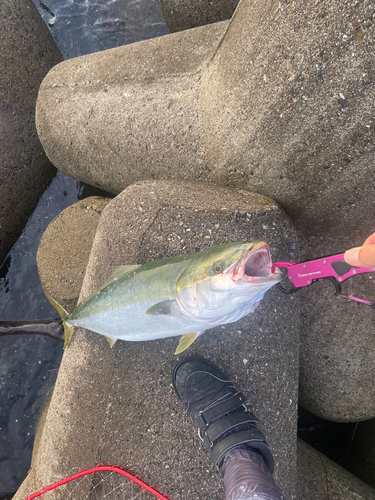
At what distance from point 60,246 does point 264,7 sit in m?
2.94

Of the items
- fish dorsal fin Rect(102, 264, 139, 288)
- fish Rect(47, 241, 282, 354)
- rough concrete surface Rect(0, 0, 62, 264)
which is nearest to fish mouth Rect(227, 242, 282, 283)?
fish Rect(47, 241, 282, 354)

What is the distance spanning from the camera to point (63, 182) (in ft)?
13.7

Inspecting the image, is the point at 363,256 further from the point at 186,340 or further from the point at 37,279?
the point at 37,279

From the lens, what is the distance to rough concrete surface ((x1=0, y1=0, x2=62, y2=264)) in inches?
139

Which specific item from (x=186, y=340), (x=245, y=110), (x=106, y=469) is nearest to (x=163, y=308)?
(x=186, y=340)

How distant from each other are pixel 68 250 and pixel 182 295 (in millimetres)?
2078

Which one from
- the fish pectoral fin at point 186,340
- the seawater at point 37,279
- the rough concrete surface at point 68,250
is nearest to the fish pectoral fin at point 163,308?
the fish pectoral fin at point 186,340

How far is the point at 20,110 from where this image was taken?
3.70 metres

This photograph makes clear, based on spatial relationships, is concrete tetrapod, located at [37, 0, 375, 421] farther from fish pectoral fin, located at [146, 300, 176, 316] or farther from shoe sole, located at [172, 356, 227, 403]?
fish pectoral fin, located at [146, 300, 176, 316]

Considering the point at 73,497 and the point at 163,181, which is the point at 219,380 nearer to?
the point at 73,497

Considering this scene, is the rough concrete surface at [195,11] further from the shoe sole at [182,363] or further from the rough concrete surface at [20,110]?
the shoe sole at [182,363]

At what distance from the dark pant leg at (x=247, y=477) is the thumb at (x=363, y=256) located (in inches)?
60.9

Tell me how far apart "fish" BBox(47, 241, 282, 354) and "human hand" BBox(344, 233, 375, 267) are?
0.43m

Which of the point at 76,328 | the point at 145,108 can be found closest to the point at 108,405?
the point at 76,328
